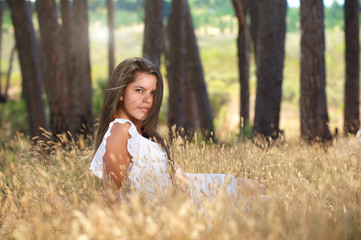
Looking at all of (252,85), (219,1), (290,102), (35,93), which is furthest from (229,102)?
(219,1)

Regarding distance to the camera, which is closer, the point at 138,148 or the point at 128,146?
the point at 128,146

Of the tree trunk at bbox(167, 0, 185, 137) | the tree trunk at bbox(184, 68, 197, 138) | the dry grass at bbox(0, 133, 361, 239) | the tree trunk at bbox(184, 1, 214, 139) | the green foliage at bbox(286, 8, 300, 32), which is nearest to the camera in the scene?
the dry grass at bbox(0, 133, 361, 239)

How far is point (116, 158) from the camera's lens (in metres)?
2.94

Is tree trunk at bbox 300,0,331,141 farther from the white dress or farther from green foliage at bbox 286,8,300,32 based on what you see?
green foliage at bbox 286,8,300,32

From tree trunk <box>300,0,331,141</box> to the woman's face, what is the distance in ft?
14.2

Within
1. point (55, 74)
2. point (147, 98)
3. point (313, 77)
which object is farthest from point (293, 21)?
point (147, 98)

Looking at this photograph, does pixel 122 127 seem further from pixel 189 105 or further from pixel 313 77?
pixel 189 105

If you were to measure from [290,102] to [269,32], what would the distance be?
19387 mm

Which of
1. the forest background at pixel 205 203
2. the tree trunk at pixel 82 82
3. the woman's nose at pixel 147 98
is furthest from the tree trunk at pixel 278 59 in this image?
the woman's nose at pixel 147 98

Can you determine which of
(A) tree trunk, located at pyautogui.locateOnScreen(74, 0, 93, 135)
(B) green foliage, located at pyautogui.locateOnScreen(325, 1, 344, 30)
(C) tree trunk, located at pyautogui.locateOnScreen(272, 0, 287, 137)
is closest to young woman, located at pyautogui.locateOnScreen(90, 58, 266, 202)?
(C) tree trunk, located at pyautogui.locateOnScreen(272, 0, 287, 137)

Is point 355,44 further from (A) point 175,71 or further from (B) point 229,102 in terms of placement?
(B) point 229,102

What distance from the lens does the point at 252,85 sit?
31781mm

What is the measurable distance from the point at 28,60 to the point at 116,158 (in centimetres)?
565

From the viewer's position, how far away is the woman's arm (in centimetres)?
289
